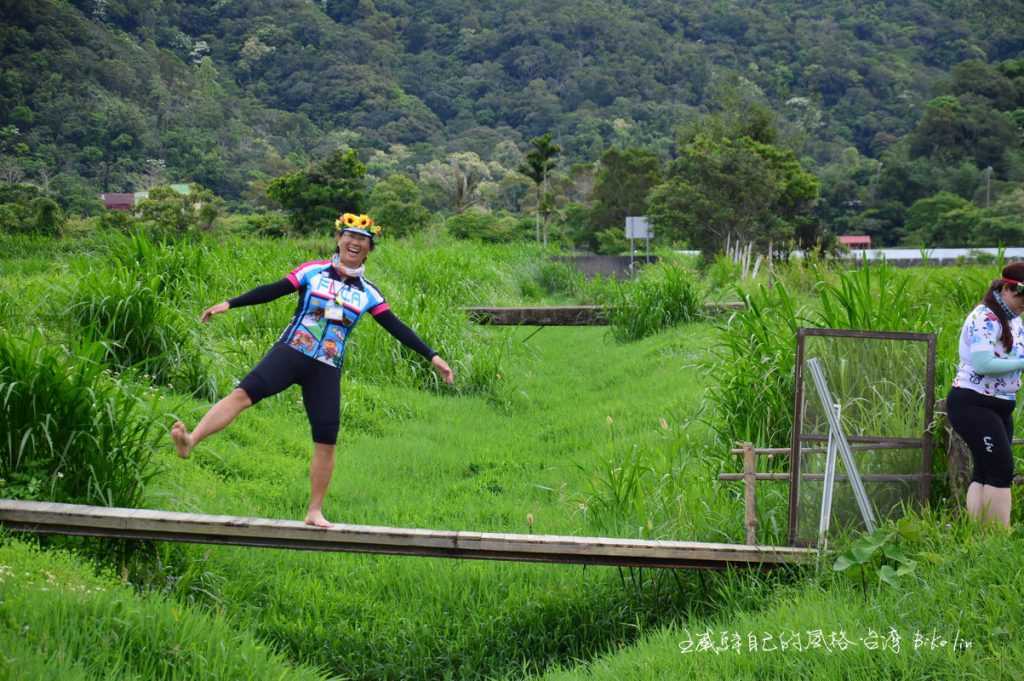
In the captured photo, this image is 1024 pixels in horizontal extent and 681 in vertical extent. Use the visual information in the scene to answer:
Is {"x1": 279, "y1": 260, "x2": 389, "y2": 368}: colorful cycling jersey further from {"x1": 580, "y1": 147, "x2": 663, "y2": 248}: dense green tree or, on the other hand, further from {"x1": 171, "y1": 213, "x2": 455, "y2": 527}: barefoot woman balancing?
{"x1": 580, "y1": 147, "x2": 663, "y2": 248}: dense green tree

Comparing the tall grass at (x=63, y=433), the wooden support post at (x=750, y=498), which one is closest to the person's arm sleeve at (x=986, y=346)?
the wooden support post at (x=750, y=498)

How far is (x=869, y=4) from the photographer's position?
123m

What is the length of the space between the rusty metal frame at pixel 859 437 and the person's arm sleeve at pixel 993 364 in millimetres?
504

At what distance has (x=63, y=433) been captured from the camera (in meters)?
6.21

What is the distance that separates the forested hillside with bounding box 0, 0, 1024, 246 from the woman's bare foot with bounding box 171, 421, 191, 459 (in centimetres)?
4048

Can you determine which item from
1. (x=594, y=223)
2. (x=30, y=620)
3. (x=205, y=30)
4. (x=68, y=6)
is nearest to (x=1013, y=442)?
(x=30, y=620)

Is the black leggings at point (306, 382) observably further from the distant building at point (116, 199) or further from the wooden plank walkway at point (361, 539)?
the distant building at point (116, 199)

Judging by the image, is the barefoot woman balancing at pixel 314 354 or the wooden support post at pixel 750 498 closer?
the barefoot woman balancing at pixel 314 354

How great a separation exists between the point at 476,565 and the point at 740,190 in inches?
1494

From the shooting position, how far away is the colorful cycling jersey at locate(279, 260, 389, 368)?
5.81 meters

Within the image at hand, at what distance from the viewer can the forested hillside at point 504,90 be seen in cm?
6016

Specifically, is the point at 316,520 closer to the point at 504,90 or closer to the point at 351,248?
the point at 351,248

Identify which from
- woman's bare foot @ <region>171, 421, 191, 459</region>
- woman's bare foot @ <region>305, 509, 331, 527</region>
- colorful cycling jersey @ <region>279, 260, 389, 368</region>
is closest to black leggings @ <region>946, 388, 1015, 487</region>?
colorful cycling jersey @ <region>279, 260, 389, 368</region>

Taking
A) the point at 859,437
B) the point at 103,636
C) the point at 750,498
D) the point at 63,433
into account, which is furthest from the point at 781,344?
the point at 103,636
